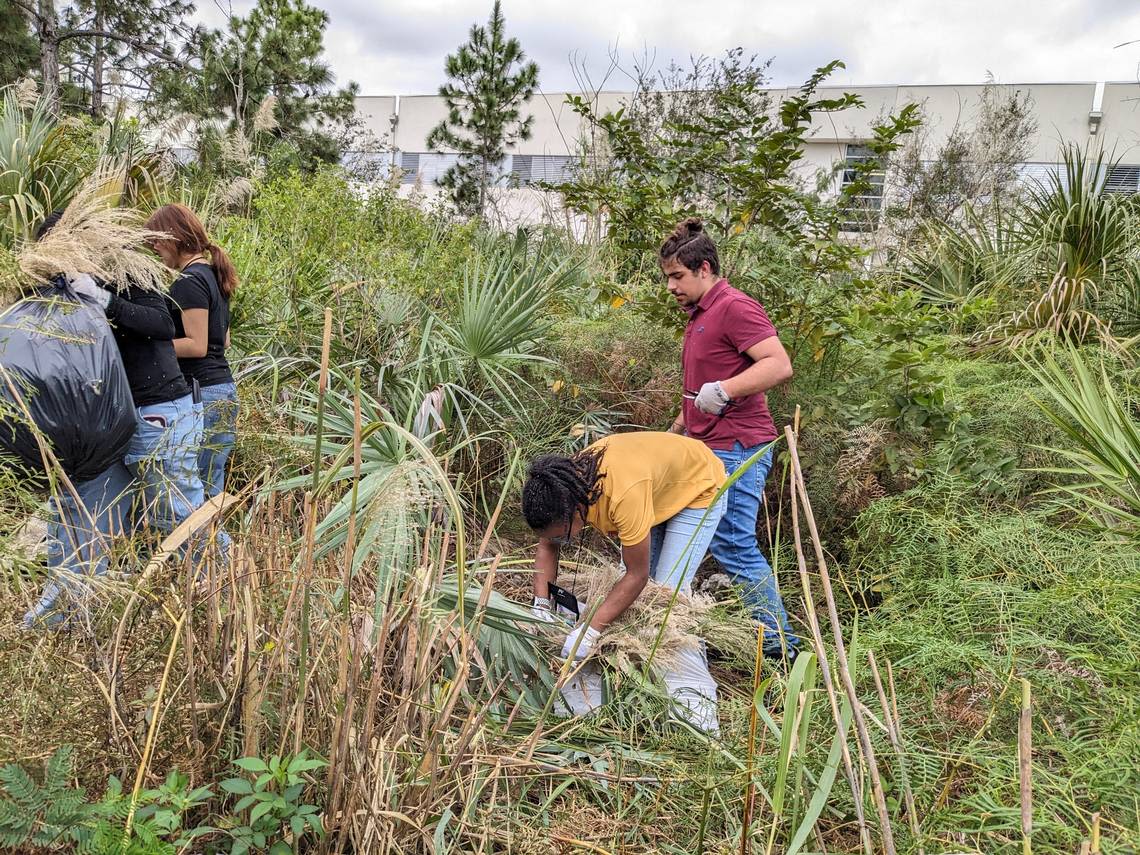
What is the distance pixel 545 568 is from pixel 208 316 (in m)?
1.78

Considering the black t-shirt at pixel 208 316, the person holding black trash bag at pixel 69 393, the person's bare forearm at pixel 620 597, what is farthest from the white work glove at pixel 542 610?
the black t-shirt at pixel 208 316

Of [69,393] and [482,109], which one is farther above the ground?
[482,109]

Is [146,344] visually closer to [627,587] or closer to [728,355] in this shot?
[627,587]

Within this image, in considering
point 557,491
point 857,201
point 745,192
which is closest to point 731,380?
point 557,491

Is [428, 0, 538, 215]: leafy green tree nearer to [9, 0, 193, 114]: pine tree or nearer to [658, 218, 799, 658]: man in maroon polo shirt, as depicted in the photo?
[9, 0, 193, 114]: pine tree

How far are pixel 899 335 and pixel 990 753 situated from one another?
2477 mm

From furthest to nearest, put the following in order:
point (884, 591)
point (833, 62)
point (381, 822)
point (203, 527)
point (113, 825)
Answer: point (833, 62) < point (884, 591) < point (203, 527) < point (381, 822) < point (113, 825)

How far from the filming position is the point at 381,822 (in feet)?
5.28

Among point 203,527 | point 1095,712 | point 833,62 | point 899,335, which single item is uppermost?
point 833,62

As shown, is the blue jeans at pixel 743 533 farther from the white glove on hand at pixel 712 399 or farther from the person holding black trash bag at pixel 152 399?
the person holding black trash bag at pixel 152 399

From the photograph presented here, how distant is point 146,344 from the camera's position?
2.99 meters

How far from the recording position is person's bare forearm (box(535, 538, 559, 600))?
2.76m

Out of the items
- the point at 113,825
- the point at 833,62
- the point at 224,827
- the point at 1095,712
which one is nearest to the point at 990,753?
the point at 1095,712

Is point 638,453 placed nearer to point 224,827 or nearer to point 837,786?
point 837,786
